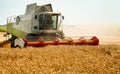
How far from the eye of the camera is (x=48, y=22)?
20500mm

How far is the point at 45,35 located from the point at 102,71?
1235 centimetres

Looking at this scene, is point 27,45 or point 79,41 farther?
point 79,41

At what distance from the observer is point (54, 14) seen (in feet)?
67.3

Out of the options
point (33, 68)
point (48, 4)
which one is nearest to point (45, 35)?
point (48, 4)

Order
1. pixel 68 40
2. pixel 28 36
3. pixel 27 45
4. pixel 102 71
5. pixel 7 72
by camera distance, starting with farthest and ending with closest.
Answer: pixel 28 36, pixel 68 40, pixel 27 45, pixel 102 71, pixel 7 72

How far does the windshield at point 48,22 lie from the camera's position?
2036 centimetres

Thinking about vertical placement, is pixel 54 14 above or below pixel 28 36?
above

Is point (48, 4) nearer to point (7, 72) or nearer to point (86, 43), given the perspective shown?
point (86, 43)

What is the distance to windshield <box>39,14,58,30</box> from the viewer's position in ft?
66.8

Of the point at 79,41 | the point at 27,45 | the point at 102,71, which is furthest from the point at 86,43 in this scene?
the point at 102,71

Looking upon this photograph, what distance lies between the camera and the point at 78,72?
771cm

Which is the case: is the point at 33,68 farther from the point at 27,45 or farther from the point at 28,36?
the point at 28,36

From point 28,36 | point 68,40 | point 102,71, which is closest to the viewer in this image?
point 102,71

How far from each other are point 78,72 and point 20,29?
14267 millimetres
